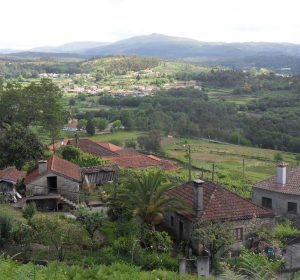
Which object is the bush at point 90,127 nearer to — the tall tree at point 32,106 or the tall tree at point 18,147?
the tall tree at point 32,106

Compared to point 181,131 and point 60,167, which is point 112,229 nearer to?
point 60,167

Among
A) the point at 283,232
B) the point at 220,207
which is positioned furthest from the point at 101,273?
the point at 283,232

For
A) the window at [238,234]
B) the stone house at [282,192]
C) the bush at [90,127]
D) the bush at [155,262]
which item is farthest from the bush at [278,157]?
the bush at [155,262]

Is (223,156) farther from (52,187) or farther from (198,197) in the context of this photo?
(198,197)

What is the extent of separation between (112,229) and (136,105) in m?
93.2

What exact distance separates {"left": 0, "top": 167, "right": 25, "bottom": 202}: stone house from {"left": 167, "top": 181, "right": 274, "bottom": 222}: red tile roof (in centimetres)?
1080

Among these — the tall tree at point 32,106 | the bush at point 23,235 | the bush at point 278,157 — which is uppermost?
the tall tree at point 32,106

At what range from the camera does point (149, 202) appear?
21031 millimetres

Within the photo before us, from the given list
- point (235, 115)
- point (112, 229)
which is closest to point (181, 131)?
point (235, 115)

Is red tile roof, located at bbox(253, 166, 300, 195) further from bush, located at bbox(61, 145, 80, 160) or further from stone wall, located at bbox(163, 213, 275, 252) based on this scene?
bush, located at bbox(61, 145, 80, 160)

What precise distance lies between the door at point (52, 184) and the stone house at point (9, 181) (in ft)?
6.92

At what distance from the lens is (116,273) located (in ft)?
46.8

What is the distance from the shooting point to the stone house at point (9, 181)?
95.9 ft

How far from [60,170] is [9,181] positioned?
13.0ft
